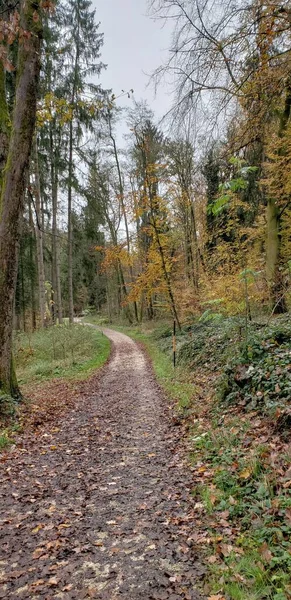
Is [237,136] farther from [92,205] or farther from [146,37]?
[92,205]

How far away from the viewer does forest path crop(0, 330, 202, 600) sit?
264cm

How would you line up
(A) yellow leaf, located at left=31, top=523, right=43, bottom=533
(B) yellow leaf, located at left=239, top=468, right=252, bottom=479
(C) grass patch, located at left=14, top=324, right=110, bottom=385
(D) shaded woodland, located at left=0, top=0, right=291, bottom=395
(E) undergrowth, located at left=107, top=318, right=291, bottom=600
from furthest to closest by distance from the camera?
(C) grass patch, located at left=14, top=324, right=110, bottom=385 → (D) shaded woodland, located at left=0, top=0, right=291, bottom=395 → (B) yellow leaf, located at left=239, top=468, right=252, bottom=479 → (A) yellow leaf, located at left=31, top=523, right=43, bottom=533 → (E) undergrowth, located at left=107, top=318, right=291, bottom=600

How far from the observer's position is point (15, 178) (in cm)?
673

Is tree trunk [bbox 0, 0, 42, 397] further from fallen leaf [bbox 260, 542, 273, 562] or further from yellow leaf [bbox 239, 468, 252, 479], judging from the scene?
fallen leaf [bbox 260, 542, 273, 562]

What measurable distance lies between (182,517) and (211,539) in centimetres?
50

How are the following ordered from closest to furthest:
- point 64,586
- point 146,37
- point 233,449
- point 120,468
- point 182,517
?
point 64,586 < point 182,517 < point 233,449 < point 120,468 < point 146,37

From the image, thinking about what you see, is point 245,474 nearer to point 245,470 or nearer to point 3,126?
point 245,470

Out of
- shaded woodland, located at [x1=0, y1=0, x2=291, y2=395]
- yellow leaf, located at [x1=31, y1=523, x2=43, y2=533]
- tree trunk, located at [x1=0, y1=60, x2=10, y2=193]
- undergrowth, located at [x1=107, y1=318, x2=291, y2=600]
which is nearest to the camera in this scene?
undergrowth, located at [x1=107, y1=318, x2=291, y2=600]

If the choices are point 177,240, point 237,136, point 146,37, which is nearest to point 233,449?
point 237,136

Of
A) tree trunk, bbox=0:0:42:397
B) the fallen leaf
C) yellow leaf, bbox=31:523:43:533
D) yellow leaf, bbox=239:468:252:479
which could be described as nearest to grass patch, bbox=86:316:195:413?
yellow leaf, bbox=239:468:252:479

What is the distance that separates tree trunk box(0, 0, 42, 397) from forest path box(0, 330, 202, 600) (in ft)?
6.89

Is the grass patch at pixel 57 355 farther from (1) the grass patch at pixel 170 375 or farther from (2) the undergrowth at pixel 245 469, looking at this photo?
(2) the undergrowth at pixel 245 469

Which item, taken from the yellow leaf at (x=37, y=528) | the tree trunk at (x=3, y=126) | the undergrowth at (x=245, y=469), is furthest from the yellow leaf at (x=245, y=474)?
the tree trunk at (x=3, y=126)

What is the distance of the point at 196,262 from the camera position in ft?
64.8
